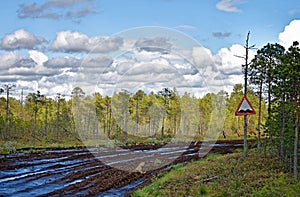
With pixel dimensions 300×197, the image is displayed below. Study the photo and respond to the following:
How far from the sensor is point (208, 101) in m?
76.1

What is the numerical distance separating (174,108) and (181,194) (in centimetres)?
5585

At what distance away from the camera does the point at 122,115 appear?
71.9 meters

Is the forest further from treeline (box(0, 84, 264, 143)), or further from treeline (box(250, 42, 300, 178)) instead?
treeline (box(250, 42, 300, 178))

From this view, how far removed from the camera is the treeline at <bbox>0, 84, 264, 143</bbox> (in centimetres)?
6819

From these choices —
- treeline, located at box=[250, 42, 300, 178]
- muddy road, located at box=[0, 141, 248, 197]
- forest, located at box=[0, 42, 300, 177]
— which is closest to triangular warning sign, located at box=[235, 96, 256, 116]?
treeline, located at box=[250, 42, 300, 178]

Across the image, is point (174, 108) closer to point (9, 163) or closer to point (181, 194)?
point (9, 163)

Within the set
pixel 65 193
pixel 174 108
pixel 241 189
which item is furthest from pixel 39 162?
pixel 174 108

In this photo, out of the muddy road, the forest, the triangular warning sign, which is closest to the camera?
the muddy road

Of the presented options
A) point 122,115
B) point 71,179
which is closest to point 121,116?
point 122,115

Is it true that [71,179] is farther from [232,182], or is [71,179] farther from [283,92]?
[283,92]

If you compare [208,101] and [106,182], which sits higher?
[208,101]

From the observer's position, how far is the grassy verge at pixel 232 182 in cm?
1377

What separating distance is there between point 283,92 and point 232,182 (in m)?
5.04

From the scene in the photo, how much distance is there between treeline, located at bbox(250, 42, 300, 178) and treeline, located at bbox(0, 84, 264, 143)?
40197 mm
